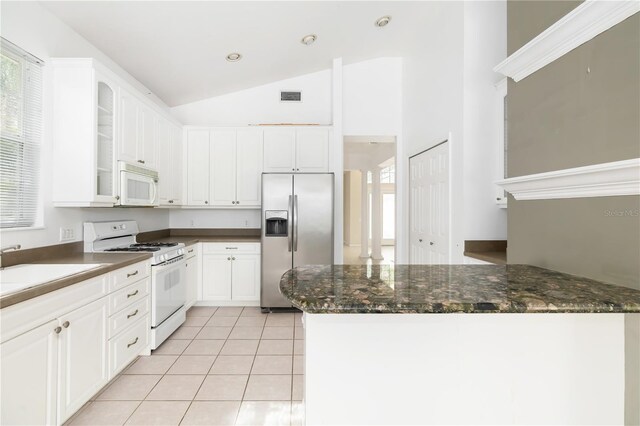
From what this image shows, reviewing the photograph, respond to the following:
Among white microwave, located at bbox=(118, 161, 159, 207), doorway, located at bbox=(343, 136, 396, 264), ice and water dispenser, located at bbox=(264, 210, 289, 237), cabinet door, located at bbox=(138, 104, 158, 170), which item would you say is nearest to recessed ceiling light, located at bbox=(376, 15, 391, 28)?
ice and water dispenser, located at bbox=(264, 210, 289, 237)

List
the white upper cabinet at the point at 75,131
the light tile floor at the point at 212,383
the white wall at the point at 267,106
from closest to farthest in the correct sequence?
the light tile floor at the point at 212,383
the white upper cabinet at the point at 75,131
the white wall at the point at 267,106

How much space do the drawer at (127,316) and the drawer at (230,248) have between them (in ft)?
4.34

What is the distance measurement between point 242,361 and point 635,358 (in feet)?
8.21

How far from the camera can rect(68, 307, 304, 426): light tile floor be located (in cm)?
200

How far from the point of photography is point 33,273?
194 centimetres

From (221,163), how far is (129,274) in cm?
224

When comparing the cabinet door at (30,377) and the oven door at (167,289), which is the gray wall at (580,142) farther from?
the oven door at (167,289)

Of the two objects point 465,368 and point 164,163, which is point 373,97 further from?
point 465,368

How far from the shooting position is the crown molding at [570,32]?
107 centimetres

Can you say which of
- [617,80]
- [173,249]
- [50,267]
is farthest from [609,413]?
[173,249]

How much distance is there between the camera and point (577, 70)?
4.21 ft

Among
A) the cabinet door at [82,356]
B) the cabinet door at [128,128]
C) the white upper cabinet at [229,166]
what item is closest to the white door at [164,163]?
the white upper cabinet at [229,166]

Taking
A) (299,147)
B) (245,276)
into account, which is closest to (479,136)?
(299,147)

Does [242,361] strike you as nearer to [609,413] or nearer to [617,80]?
[609,413]
